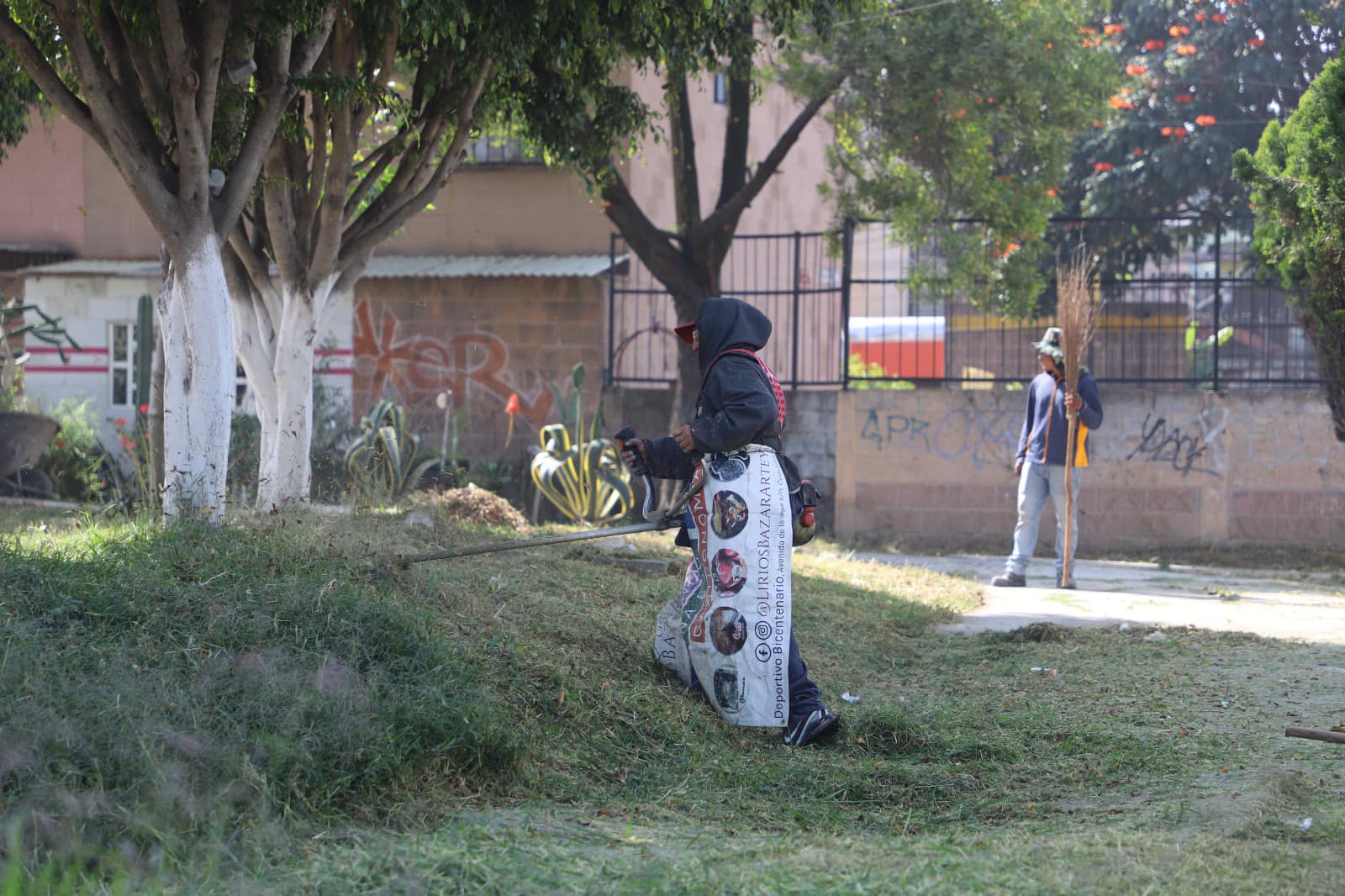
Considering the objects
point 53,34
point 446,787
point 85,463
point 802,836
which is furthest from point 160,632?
point 85,463

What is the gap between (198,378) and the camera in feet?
19.8

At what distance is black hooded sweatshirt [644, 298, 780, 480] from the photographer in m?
4.67

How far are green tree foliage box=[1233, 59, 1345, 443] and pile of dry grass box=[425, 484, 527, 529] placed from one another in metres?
5.40

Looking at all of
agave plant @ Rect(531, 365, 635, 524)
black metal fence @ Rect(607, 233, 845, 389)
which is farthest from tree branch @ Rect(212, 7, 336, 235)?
black metal fence @ Rect(607, 233, 845, 389)

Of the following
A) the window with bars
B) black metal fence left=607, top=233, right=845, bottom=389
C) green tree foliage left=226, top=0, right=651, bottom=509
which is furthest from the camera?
the window with bars

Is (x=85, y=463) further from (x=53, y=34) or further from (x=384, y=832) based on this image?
(x=384, y=832)

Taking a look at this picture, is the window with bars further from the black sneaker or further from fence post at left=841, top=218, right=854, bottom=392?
the black sneaker

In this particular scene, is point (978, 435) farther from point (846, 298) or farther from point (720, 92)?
point (720, 92)

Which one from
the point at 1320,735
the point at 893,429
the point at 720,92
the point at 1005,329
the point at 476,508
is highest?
the point at 720,92

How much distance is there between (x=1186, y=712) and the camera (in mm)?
→ 5184

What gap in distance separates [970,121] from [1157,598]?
Answer: 207 inches

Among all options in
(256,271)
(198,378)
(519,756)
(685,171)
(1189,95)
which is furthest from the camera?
(1189,95)

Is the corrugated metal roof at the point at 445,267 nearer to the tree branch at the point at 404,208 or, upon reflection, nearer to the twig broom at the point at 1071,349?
the twig broom at the point at 1071,349

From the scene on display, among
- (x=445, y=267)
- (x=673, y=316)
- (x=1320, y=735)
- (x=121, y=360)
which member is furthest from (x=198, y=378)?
(x=121, y=360)
